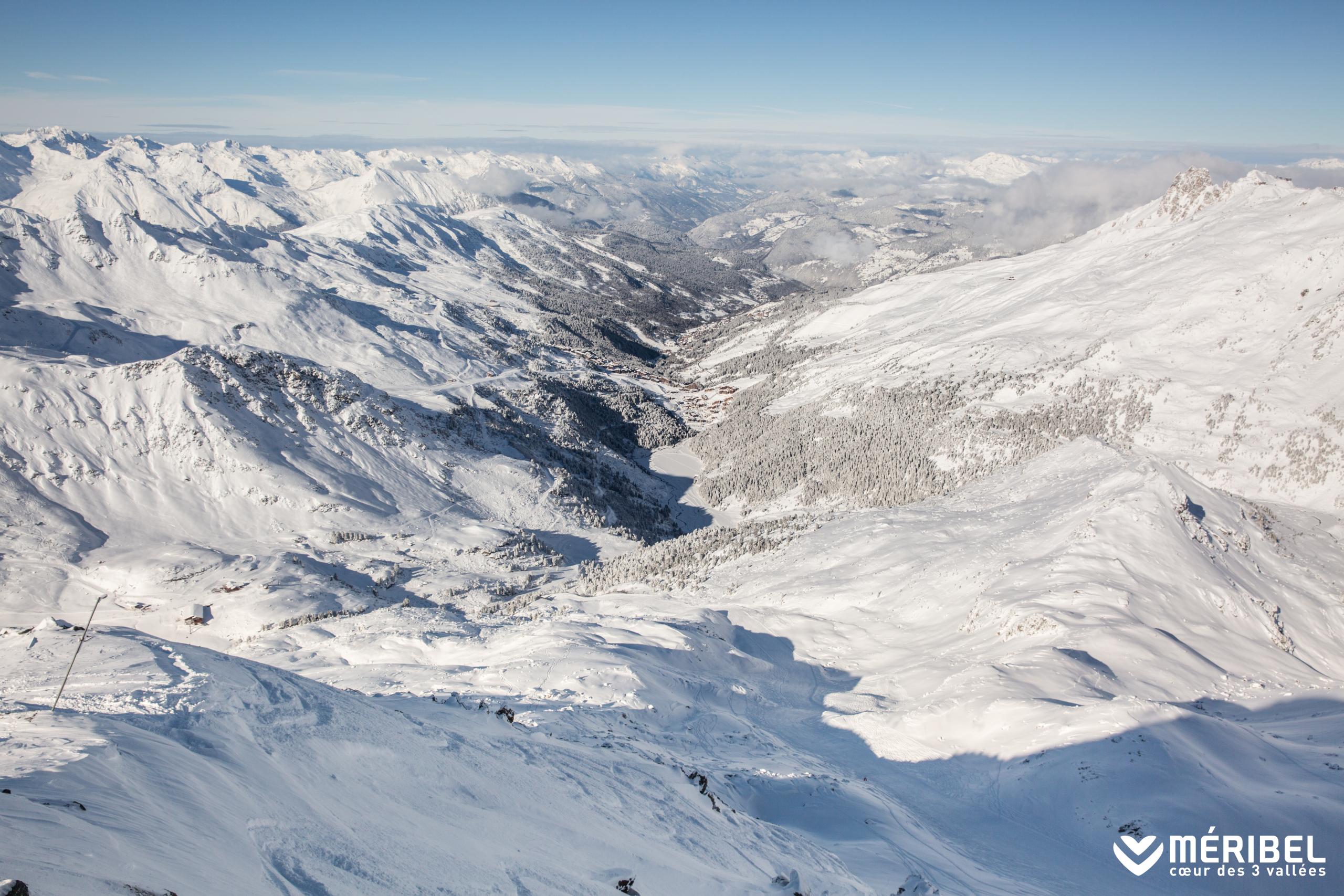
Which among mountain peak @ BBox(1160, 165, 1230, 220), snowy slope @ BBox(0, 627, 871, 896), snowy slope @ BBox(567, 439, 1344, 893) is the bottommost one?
snowy slope @ BBox(567, 439, 1344, 893)

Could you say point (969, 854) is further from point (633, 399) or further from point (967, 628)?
point (633, 399)

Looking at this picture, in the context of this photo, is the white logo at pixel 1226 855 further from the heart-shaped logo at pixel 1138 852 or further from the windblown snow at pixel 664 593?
the windblown snow at pixel 664 593

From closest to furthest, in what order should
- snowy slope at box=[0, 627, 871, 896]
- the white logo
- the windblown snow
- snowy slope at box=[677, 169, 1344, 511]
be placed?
snowy slope at box=[0, 627, 871, 896], the windblown snow, the white logo, snowy slope at box=[677, 169, 1344, 511]

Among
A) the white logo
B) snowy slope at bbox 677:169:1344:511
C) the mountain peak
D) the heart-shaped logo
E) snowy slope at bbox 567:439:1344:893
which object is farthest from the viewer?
the mountain peak

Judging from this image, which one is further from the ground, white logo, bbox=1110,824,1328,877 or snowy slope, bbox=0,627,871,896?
snowy slope, bbox=0,627,871,896

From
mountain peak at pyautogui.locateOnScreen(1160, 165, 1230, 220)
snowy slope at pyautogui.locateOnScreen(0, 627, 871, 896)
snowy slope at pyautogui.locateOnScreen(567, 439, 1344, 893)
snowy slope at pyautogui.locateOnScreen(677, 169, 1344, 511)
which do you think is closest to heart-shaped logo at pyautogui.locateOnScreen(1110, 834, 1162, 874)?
snowy slope at pyautogui.locateOnScreen(567, 439, 1344, 893)

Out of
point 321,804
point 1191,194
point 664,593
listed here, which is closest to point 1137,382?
point 664,593

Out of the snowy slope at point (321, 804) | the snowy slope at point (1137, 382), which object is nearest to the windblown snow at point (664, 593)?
the snowy slope at point (321, 804)

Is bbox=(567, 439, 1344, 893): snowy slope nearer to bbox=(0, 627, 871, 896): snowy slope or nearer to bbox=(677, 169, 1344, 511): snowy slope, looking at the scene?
bbox=(0, 627, 871, 896): snowy slope
